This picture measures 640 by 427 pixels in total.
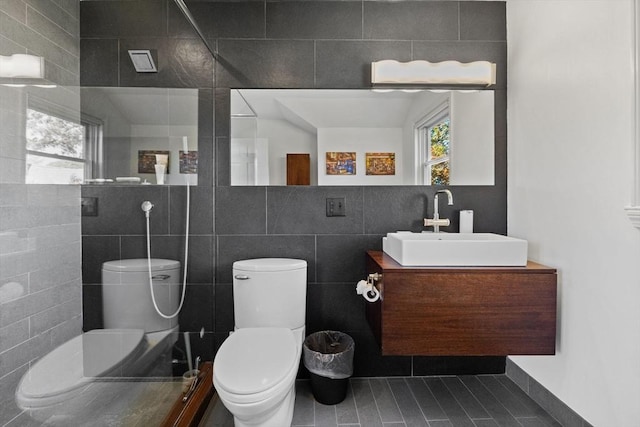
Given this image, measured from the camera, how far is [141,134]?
141 centimetres

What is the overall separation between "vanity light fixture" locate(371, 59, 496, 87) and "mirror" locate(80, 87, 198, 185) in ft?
3.56

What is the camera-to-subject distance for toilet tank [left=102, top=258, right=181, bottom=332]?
4.10ft

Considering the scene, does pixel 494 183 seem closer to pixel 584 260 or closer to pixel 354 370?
pixel 584 260

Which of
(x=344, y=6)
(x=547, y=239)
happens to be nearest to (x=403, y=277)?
(x=547, y=239)

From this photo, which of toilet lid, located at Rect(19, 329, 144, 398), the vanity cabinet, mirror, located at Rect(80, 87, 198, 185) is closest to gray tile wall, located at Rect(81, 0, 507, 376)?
mirror, located at Rect(80, 87, 198, 185)

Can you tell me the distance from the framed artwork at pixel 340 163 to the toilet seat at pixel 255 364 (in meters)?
0.95

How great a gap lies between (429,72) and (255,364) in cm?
183

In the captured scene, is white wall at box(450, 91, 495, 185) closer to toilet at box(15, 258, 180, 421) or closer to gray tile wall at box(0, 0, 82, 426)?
toilet at box(15, 258, 180, 421)

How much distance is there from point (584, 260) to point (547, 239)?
240 millimetres

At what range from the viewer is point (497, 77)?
211 cm

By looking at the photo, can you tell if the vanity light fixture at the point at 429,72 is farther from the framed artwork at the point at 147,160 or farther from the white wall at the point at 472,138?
the framed artwork at the point at 147,160

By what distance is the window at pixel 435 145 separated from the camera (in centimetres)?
207

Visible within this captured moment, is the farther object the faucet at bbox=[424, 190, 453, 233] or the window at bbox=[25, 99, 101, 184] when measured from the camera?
the faucet at bbox=[424, 190, 453, 233]

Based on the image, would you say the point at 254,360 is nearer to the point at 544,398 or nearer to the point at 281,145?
the point at 281,145
